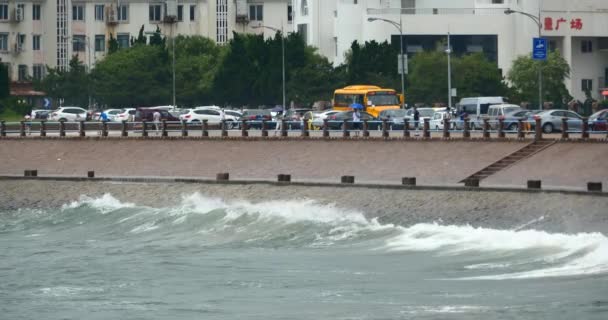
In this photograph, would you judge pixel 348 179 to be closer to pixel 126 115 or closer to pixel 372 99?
pixel 372 99

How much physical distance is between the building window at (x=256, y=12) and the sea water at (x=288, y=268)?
91455 millimetres

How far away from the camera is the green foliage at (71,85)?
133250 millimetres

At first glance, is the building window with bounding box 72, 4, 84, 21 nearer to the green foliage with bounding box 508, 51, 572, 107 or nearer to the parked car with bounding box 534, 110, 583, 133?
Answer: the green foliage with bounding box 508, 51, 572, 107

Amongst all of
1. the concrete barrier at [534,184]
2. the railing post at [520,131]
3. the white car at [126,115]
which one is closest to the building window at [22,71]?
the white car at [126,115]

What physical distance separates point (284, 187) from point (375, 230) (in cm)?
751

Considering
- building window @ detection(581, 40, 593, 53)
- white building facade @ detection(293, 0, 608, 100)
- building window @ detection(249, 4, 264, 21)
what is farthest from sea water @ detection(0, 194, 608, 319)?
building window @ detection(249, 4, 264, 21)

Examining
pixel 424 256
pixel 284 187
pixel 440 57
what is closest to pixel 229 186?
pixel 284 187

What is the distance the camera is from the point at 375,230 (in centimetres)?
5200

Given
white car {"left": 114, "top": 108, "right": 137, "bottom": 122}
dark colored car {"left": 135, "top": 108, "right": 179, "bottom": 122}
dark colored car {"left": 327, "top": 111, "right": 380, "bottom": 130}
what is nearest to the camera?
dark colored car {"left": 327, "top": 111, "right": 380, "bottom": 130}

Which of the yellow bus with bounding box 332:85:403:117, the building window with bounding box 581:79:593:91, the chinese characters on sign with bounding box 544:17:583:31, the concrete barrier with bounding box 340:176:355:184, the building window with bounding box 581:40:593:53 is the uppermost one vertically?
the chinese characters on sign with bounding box 544:17:583:31

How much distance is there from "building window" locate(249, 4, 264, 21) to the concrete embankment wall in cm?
7487

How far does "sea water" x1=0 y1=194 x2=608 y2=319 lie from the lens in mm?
37031

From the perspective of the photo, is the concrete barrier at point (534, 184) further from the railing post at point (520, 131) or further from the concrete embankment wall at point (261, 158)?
the railing post at point (520, 131)

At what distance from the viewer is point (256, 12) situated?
151 meters
